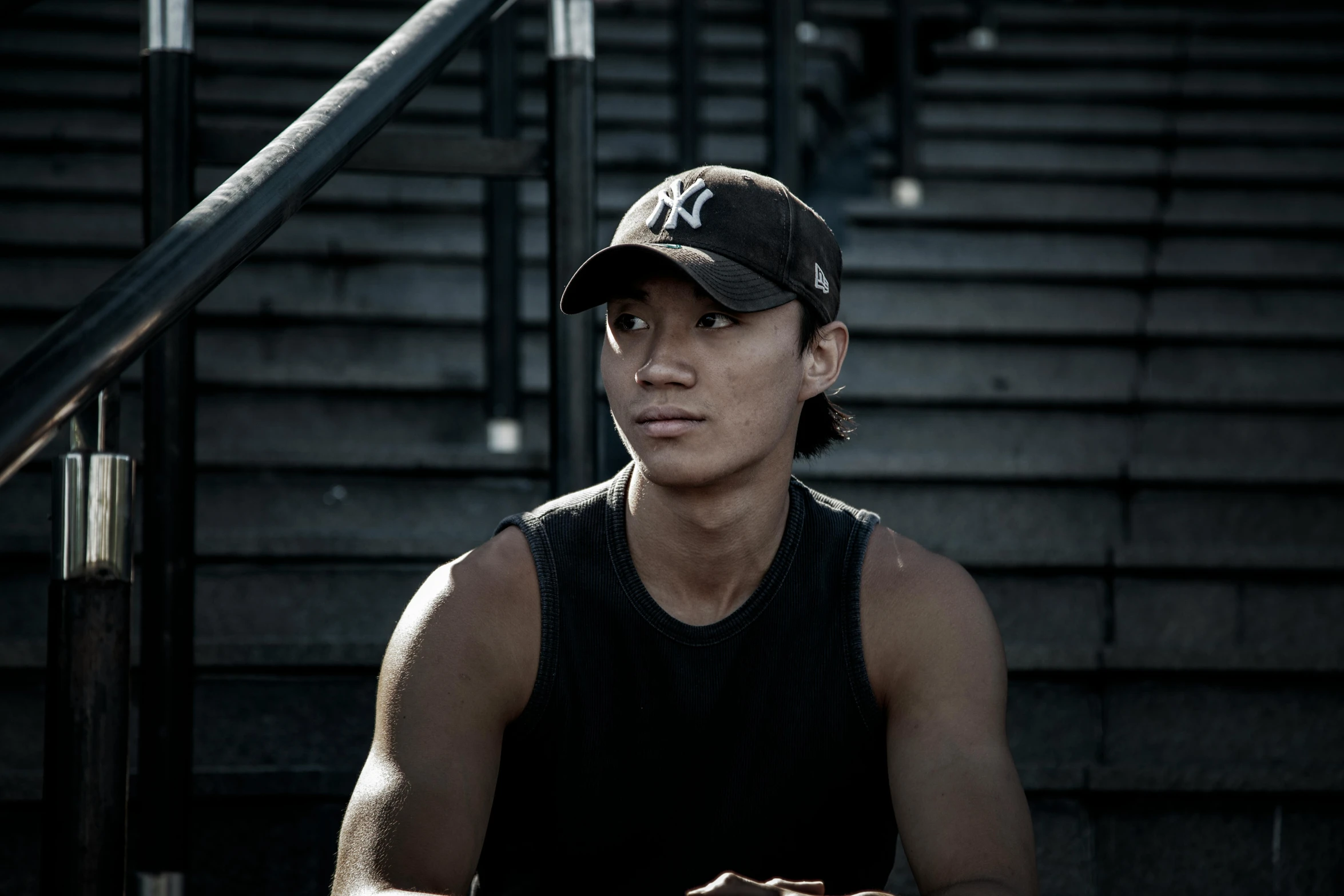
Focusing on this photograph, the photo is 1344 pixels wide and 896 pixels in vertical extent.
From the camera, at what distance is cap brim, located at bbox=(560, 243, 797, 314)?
1794 millimetres

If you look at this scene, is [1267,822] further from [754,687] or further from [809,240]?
[809,240]

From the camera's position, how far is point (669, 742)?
1.85 m

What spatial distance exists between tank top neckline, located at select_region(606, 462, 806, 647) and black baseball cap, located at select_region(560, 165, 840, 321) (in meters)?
0.30

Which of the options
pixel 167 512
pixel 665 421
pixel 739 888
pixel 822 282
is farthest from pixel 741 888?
pixel 167 512

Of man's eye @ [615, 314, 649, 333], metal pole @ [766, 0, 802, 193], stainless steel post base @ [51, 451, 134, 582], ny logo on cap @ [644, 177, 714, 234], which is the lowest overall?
stainless steel post base @ [51, 451, 134, 582]

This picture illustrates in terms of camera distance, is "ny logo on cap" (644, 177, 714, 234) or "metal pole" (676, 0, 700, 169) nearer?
"ny logo on cap" (644, 177, 714, 234)

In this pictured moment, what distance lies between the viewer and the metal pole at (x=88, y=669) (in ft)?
4.43

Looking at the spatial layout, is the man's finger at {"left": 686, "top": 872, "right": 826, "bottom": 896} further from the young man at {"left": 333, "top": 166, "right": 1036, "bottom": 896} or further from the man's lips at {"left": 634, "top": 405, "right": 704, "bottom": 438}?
the man's lips at {"left": 634, "top": 405, "right": 704, "bottom": 438}

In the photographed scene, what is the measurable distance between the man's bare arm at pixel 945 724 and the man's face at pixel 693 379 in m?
0.28

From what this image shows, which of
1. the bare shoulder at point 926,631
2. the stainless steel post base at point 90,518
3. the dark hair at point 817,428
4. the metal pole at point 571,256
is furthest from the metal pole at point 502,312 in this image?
the stainless steel post base at point 90,518

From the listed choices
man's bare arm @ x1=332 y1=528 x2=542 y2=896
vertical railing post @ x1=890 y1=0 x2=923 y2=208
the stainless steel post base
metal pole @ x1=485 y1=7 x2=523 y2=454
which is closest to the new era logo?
man's bare arm @ x1=332 y1=528 x2=542 y2=896

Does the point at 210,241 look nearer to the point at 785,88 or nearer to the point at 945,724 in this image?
the point at 945,724

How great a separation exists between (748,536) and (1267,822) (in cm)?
127

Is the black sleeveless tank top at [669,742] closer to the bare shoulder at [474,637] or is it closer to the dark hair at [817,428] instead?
the bare shoulder at [474,637]
